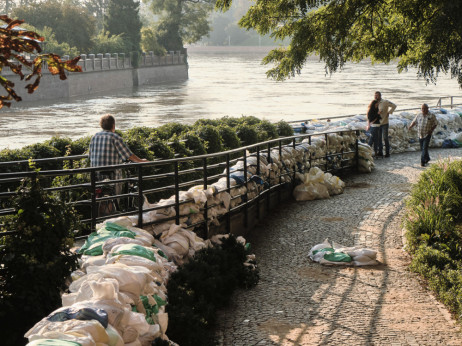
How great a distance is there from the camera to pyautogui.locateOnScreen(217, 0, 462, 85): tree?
8503 millimetres

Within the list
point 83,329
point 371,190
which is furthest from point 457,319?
point 371,190

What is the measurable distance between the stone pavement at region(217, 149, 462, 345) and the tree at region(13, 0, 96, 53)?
58.7 m

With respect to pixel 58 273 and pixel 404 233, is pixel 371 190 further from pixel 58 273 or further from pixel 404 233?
pixel 58 273

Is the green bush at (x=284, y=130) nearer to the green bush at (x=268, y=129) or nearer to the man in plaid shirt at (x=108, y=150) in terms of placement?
the green bush at (x=268, y=129)

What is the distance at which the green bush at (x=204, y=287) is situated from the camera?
5.44m

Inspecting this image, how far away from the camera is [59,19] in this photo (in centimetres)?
6606

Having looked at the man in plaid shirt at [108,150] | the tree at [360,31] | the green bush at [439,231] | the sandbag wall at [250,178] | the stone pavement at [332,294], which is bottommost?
the stone pavement at [332,294]

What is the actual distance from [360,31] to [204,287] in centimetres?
565

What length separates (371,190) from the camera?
42.8 ft

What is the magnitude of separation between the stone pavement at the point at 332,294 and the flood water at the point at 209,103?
82.2 ft

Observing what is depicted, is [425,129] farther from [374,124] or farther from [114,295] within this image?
[114,295]

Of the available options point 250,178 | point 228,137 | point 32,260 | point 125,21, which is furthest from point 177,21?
point 32,260

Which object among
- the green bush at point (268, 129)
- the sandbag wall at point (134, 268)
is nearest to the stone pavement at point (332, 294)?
the sandbag wall at point (134, 268)

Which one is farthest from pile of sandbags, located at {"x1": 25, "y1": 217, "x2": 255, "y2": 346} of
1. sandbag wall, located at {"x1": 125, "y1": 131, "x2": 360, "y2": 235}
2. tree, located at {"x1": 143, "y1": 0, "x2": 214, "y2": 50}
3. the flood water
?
tree, located at {"x1": 143, "y1": 0, "x2": 214, "y2": 50}
